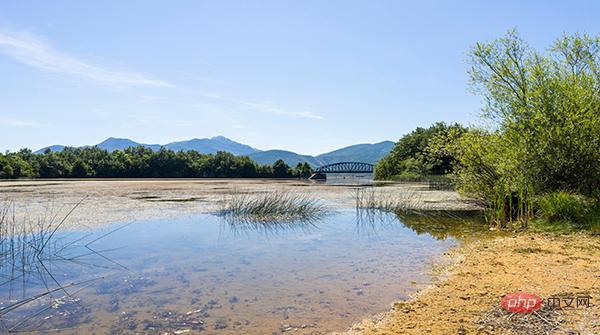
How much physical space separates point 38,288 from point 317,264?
592cm

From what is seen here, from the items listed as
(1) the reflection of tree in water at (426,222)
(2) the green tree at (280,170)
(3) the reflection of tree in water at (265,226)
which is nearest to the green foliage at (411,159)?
(2) the green tree at (280,170)

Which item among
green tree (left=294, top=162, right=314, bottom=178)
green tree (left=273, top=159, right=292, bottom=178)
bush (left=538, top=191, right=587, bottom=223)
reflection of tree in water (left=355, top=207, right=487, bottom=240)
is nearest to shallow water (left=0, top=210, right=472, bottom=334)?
reflection of tree in water (left=355, top=207, right=487, bottom=240)

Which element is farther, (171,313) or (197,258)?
(197,258)

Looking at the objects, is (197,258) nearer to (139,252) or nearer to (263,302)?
(139,252)

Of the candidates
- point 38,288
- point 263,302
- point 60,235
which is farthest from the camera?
point 60,235

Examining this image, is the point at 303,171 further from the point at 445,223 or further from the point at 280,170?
the point at 445,223

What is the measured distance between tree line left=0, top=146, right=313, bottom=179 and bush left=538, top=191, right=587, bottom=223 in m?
92.2

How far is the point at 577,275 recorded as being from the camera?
7.41 meters

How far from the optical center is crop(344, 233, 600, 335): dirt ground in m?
5.09

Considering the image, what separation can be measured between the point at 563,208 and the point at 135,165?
105593 mm

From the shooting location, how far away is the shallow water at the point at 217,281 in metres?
6.18

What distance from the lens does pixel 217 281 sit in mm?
8406

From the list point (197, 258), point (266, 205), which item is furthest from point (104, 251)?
point (266, 205)

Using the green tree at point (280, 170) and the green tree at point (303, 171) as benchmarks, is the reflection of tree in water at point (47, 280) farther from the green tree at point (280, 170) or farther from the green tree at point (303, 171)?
the green tree at point (303, 171)
